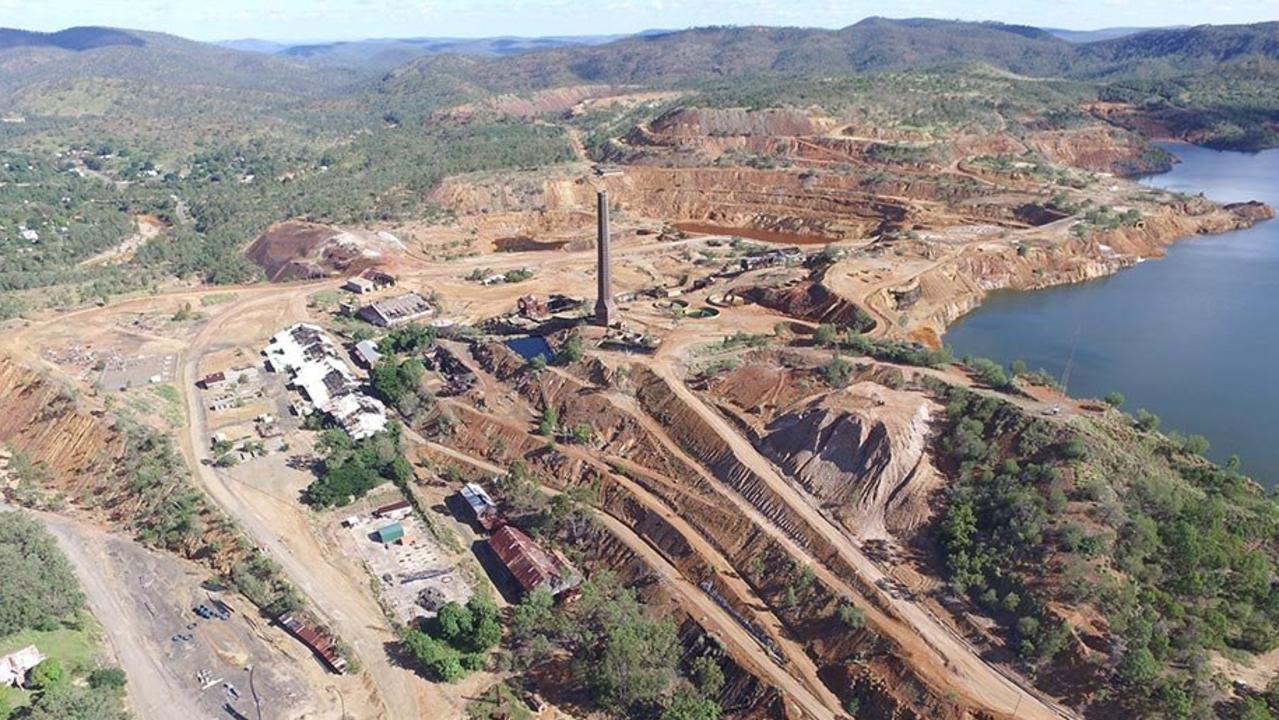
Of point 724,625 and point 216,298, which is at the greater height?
point 216,298

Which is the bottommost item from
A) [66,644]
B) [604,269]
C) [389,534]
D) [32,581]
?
[66,644]

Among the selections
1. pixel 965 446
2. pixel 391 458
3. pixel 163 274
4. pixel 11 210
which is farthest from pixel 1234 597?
pixel 11 210

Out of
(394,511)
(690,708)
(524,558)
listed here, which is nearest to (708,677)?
(690,708)

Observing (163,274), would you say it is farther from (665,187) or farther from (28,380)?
(665,187)

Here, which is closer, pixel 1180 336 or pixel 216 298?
pixel 1180 336

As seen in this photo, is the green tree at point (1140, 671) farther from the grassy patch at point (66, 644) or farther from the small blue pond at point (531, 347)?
the grassy patch at point (66, 644)

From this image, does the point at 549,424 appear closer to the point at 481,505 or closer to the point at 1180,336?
the point at 481,505

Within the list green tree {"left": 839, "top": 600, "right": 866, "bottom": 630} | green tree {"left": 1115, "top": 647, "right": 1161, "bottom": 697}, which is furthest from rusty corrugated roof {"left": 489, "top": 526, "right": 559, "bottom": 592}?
green tree {"left": 1115, "top": 647, "right": 1161, "bottom": 697}
